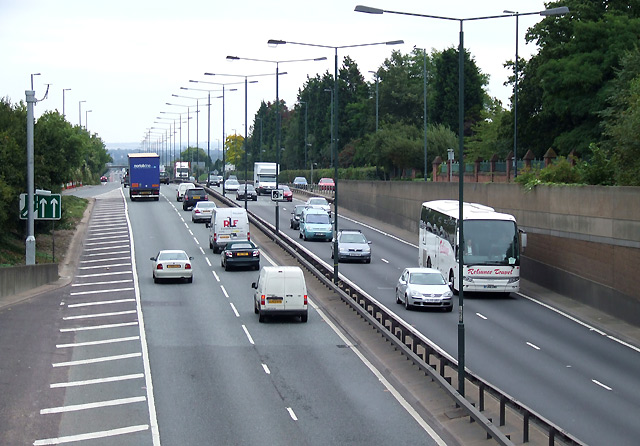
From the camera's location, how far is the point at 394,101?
13188cm

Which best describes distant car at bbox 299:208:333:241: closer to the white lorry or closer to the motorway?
the motorway

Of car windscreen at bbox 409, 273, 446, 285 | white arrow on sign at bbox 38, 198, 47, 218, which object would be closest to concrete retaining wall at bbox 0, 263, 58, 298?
white arrow on sign at bbox 38, 198, 47, 218

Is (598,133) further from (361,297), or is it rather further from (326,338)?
(326,338)

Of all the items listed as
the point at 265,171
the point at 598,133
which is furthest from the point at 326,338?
the point at 265,171

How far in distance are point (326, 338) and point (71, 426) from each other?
1214cm

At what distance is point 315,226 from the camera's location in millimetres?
63250

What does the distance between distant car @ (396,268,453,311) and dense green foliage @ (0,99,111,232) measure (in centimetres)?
1859

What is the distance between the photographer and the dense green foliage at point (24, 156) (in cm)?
4628

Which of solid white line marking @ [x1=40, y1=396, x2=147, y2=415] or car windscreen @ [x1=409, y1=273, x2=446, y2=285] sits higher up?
car windscreen @ [x1=409, y1=273, x2=446, y2=285]

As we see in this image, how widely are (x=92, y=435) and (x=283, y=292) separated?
14.2 meters

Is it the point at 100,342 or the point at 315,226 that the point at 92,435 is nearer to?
the point at 100,342

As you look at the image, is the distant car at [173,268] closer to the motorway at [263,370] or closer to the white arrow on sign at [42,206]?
the motorway at [263,370]

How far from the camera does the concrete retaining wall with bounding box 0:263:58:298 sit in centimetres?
3928

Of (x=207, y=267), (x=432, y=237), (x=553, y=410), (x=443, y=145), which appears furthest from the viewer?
(x=443, y=145)
